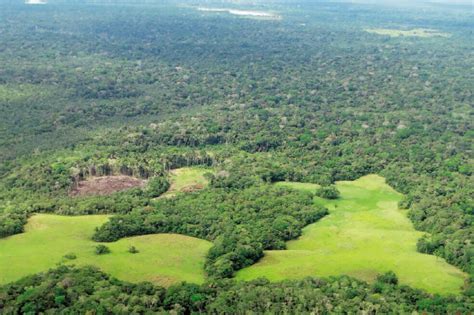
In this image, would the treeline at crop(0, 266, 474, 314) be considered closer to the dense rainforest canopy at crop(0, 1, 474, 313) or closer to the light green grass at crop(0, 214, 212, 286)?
the dense rainforest canopy at crop(0, 1, 474, 313)

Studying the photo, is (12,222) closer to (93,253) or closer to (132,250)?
(93,253)

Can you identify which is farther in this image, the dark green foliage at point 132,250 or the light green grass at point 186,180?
the light green grass at point 186,180

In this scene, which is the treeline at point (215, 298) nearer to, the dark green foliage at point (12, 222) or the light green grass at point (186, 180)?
the dark green foliage at point (12, 222)

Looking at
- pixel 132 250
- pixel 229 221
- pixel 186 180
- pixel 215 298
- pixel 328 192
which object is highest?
pixel 215 298

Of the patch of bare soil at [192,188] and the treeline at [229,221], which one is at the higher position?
the treeline at [229,221]

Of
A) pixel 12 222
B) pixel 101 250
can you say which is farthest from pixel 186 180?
pixel 12 222

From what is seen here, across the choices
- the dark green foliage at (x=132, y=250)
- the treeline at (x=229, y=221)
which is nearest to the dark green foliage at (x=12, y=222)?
the treeline at (x=229, y=221)

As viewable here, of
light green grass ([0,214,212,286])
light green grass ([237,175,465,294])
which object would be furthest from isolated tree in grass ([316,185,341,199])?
light green grass ([0,214,212,286])
